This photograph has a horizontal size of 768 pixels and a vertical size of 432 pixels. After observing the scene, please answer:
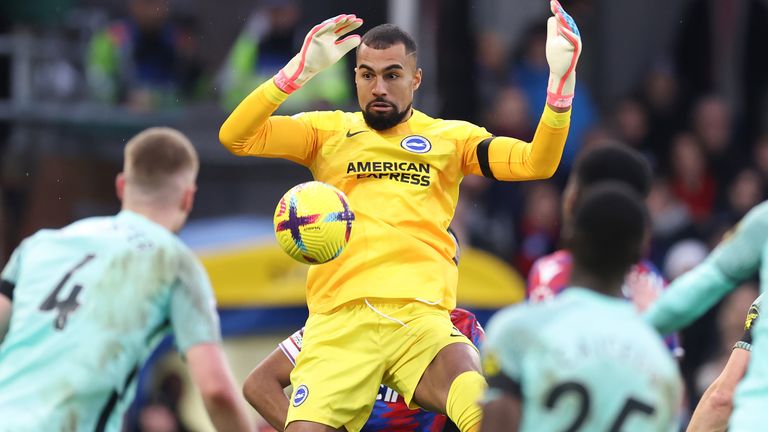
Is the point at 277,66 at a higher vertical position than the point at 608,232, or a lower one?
lower

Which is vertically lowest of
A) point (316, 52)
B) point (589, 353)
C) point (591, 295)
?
point (589, 353)

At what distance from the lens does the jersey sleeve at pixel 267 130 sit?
25.8ft

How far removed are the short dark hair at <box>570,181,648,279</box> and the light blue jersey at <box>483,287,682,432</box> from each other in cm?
11

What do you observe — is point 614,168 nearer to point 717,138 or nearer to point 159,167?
point 159,167

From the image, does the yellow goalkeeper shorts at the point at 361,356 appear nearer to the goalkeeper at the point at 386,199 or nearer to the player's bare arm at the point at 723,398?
the goalkeeper at the point at 386,199

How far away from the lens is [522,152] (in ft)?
25.7

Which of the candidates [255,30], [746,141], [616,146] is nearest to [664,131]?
[746,141]

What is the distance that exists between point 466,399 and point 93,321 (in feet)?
5.69

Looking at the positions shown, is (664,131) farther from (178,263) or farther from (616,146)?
(178,263)

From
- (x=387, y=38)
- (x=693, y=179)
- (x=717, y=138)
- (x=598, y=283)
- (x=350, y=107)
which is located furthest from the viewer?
(x=717, y=138)

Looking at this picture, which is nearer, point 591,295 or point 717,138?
point 591,295

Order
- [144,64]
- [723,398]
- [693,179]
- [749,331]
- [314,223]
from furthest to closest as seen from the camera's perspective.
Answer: [144,64] → [693,179] → [749,331] → [723,398] → [314,223]

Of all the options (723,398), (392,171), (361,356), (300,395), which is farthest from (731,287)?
(300,395)

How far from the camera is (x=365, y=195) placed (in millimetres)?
7887
